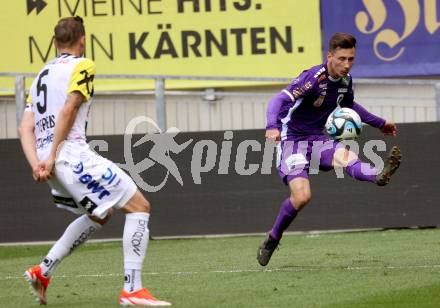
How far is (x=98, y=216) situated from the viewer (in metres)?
8.18

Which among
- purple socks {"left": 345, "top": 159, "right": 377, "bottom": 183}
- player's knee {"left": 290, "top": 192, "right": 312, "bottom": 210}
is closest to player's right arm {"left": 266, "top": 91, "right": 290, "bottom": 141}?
player's knee {"left": 290, "top": 192, "right": 312, "bottom": 210}

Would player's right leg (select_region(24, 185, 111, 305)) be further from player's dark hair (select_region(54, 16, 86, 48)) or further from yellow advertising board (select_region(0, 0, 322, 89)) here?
yellow advertising board (select_region(0, 0, 322, 89))

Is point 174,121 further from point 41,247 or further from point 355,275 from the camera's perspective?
point 355,275

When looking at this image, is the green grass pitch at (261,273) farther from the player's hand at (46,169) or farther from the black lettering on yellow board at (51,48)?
the black lettering on yellow board at (51,48)

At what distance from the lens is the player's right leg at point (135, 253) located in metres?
8.11

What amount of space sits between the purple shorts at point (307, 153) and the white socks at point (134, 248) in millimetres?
2764

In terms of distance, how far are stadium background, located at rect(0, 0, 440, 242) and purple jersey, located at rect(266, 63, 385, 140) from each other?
446cm

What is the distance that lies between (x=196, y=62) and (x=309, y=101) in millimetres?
7419

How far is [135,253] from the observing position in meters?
8.19

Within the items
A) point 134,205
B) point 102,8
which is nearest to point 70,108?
point 134,205

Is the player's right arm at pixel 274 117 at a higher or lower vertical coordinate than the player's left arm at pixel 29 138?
lower

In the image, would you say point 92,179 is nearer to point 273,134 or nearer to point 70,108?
point 70,108

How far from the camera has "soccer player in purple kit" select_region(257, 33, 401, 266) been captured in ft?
34.3

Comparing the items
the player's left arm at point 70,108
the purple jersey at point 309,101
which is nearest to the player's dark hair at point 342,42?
the purple jersey at point 309,101
